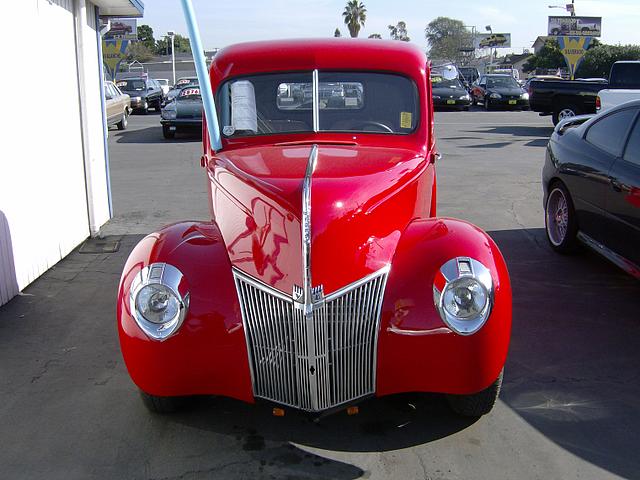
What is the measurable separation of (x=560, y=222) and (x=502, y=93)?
21.7 m

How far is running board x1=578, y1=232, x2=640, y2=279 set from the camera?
5202mm

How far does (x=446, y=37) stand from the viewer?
102m

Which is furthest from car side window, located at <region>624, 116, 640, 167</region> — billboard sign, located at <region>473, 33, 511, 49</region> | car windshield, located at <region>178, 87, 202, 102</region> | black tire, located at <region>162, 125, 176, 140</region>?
billboard sign, located at <region>473, 33, 511, 49</region>

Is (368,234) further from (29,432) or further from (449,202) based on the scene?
(449,202)

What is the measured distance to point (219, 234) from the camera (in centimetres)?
374

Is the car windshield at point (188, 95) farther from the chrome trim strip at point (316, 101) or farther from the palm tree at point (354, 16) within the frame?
the palm tree at point (354, 16)

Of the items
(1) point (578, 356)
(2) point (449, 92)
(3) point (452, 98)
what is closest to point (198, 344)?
(1) point (578, 356)

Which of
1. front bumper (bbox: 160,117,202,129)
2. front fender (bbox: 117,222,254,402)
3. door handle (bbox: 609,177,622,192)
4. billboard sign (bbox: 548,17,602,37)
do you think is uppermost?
billboard sign (bbox: 548,17,602,37)

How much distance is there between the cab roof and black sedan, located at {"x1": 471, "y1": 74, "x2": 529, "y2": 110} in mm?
23285

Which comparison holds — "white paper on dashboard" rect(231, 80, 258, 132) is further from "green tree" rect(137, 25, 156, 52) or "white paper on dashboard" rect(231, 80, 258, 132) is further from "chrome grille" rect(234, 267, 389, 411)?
"green tree" rect(137, 25, 156, 52)

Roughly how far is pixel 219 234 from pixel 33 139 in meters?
3.38

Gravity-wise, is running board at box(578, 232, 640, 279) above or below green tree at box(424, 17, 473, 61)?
below

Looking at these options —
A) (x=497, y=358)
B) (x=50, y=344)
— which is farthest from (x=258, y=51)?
(x=497, y=358)

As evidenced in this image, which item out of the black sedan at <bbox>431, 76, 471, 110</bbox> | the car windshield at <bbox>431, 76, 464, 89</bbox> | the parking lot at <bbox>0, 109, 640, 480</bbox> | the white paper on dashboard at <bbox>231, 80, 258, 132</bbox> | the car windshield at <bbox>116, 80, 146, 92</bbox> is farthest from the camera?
the car windshield at <bbox>116, 80, 146, 92</bbox>
